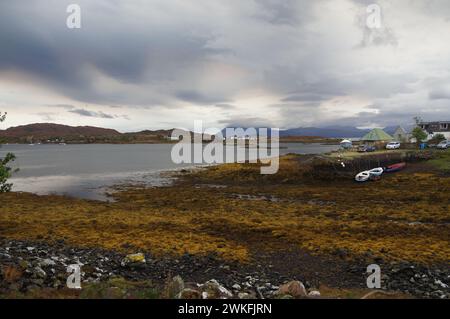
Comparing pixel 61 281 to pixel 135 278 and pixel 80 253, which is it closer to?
pixel 135 278

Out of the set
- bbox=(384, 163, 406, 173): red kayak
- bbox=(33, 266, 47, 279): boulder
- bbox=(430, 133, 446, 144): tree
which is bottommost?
bbox=(33, 266, 47, 279): boulder

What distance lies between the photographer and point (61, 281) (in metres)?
10.3

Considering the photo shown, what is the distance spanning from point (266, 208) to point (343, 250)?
506 inches

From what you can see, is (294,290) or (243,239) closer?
(294,290)

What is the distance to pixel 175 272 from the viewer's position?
1385 cm

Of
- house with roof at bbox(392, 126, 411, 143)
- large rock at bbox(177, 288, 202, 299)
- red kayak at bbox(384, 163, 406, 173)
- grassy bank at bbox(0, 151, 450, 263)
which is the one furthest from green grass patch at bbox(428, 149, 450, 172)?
large rock at bbox(177, 288, 202, 299)

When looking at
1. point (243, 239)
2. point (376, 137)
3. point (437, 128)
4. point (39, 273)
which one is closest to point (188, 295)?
point (39, 273)

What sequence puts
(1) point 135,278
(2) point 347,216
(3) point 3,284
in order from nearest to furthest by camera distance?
(3) point 3,284 → (1) point 135,278 → (2) point 347,216

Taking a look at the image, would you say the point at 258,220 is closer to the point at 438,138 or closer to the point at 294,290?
the point at 294,290

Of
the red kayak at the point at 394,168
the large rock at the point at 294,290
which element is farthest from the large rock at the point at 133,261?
the red kayak at the point at 394,168

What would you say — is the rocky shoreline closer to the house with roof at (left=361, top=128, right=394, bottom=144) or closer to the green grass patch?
the green grass patch

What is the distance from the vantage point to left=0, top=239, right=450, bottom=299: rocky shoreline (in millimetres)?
10234

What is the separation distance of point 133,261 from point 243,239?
22.7ft
